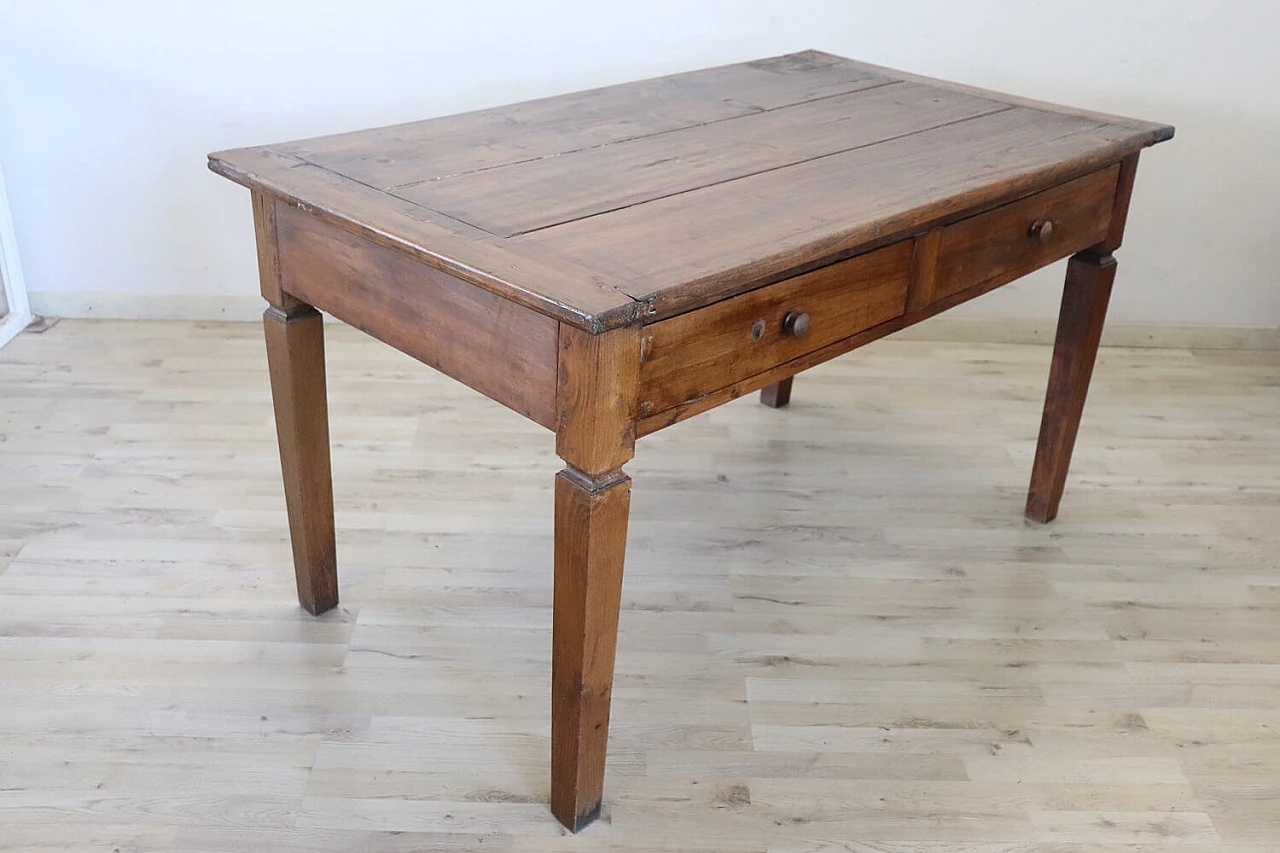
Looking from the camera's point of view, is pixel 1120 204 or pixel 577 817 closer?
pixel 577 817

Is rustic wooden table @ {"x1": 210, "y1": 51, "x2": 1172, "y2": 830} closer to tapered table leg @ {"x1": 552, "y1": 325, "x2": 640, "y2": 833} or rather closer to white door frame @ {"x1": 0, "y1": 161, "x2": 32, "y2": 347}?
tapered table leg @ {"x1": 552, "y1": 325, "x2": 640, "y2": 833}

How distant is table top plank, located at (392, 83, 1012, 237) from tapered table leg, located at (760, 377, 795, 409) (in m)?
0.78

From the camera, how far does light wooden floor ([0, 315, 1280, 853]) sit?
1.68m

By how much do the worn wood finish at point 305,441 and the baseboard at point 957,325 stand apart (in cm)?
135

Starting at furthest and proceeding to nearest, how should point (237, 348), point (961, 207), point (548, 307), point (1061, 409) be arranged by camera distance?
point (237, 348) → point (1061, 409) → point (961, 207) → point (548, 307)

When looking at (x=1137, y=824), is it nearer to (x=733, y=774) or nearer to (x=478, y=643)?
(x=733, y=774)

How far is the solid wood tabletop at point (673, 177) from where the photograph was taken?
138cm

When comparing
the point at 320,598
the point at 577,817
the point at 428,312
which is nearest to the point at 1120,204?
the point at 428,312

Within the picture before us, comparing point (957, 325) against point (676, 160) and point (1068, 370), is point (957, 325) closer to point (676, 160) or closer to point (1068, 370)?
point (1068, 370)

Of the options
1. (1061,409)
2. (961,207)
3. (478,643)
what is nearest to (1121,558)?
(1061,409)

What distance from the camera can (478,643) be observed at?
2008mm

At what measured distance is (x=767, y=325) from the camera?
4.89 feet

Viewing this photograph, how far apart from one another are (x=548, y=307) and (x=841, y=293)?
0.46m

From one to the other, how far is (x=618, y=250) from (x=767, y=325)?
21 centimetres
